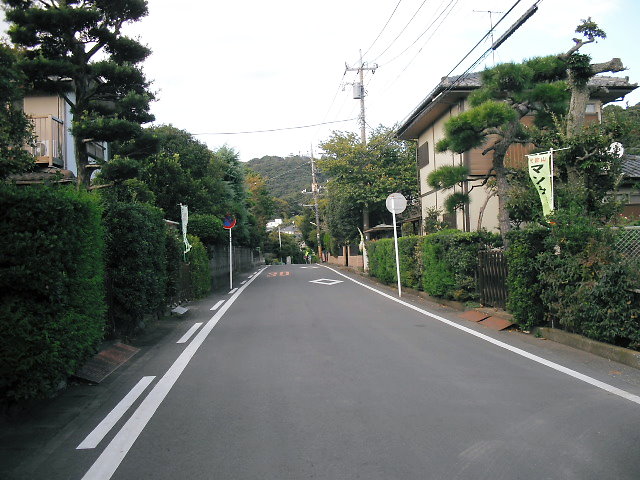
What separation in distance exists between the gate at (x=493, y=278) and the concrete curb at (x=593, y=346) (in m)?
1.80

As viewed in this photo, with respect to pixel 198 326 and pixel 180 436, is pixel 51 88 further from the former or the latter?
pixel 180 436

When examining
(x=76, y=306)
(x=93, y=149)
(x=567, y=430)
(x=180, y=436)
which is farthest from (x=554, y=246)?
(x=93, y=149)

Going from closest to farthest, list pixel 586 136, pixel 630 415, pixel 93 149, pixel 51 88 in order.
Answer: pixel 630 415
pixel 586 136
pixel 51 88
pixel 93 149

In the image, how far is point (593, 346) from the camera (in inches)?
264

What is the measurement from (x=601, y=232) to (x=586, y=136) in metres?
3.46

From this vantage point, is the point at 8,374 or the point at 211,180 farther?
the point at 211,180

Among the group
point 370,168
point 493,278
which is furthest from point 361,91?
point 493,278

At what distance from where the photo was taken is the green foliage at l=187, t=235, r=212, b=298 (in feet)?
51.4

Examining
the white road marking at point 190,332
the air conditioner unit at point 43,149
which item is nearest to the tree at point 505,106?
the white road marking at point 190,332

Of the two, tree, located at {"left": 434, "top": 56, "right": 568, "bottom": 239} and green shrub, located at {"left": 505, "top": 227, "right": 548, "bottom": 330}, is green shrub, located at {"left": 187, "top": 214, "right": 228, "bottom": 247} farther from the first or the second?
green shrub, located at {"left": 505, "top": 227, "right": 548, "bottom": 330}

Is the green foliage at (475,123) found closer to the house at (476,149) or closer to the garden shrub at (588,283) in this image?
the garden shrub at (588,283)

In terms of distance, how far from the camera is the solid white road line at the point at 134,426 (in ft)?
11.5

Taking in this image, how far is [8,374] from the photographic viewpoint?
14.4ft

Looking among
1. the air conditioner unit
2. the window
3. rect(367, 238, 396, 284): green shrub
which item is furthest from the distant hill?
the air conditioner unit
